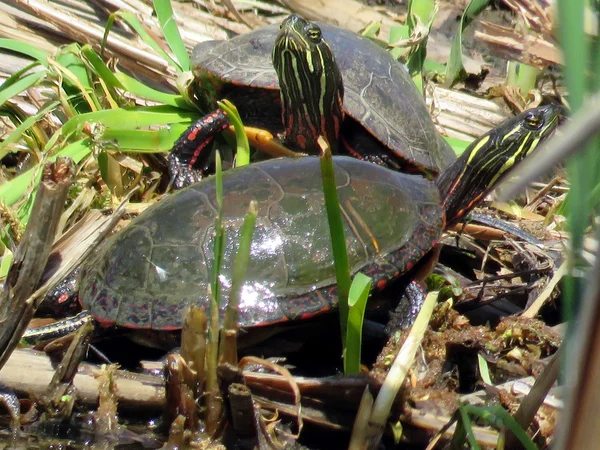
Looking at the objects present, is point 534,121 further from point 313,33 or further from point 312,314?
point 312,314

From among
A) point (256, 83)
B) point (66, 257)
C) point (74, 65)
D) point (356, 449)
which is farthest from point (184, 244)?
point (74, 65)

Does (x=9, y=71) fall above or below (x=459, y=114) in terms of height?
above

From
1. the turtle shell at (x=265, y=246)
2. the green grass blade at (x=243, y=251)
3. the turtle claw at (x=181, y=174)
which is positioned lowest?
the turtle claw at (x=181, y=174)

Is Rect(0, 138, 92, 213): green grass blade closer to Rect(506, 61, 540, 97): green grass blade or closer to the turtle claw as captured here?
the turtle claw

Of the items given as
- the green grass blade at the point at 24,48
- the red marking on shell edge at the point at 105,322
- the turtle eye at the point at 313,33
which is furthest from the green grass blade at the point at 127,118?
the red marking on shell edge at the point at 105,322

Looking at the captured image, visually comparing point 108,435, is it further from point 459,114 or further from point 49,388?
point 459,114

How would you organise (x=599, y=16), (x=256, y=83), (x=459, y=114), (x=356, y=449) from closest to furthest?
(x=599, y=16), (x=356, y=449), (x=256, y=83), (x=459, y=114)

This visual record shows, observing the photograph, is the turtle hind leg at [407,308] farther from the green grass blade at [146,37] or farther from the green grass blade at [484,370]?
the green grass blade at [146,37]
